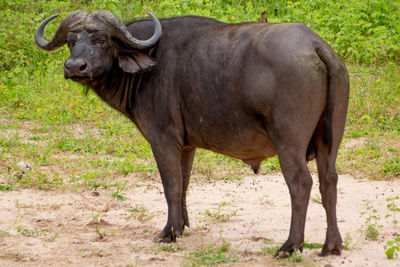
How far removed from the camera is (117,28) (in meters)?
5.50

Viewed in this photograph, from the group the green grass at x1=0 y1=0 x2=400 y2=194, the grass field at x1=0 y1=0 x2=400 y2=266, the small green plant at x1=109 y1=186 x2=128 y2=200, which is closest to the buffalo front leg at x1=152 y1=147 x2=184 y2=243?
the grass field at x1=0 y1=0 x2=400 y2=266

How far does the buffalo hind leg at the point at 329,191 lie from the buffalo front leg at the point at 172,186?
1.31 meters

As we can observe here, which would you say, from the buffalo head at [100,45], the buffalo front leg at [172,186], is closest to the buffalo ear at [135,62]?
the buffalo head at [100,45]

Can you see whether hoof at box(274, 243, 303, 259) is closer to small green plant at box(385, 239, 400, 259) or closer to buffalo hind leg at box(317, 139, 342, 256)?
buffalo hind leg at box(317, 139, 342, 256)

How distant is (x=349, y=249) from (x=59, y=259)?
2.37m

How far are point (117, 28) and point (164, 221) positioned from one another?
1.97 meters

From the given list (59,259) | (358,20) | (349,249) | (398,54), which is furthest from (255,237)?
(358,20)

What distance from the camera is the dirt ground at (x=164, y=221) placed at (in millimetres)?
5047

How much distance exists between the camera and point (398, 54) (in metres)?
10.6

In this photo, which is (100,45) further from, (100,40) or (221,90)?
(221,90)

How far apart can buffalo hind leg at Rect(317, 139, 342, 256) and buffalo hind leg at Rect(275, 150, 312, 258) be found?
0.21 meters

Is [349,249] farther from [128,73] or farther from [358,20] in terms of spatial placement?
[358,20]

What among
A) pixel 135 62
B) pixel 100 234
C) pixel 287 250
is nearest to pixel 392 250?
pixel 287 250

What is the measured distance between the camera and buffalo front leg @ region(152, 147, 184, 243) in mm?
5578
